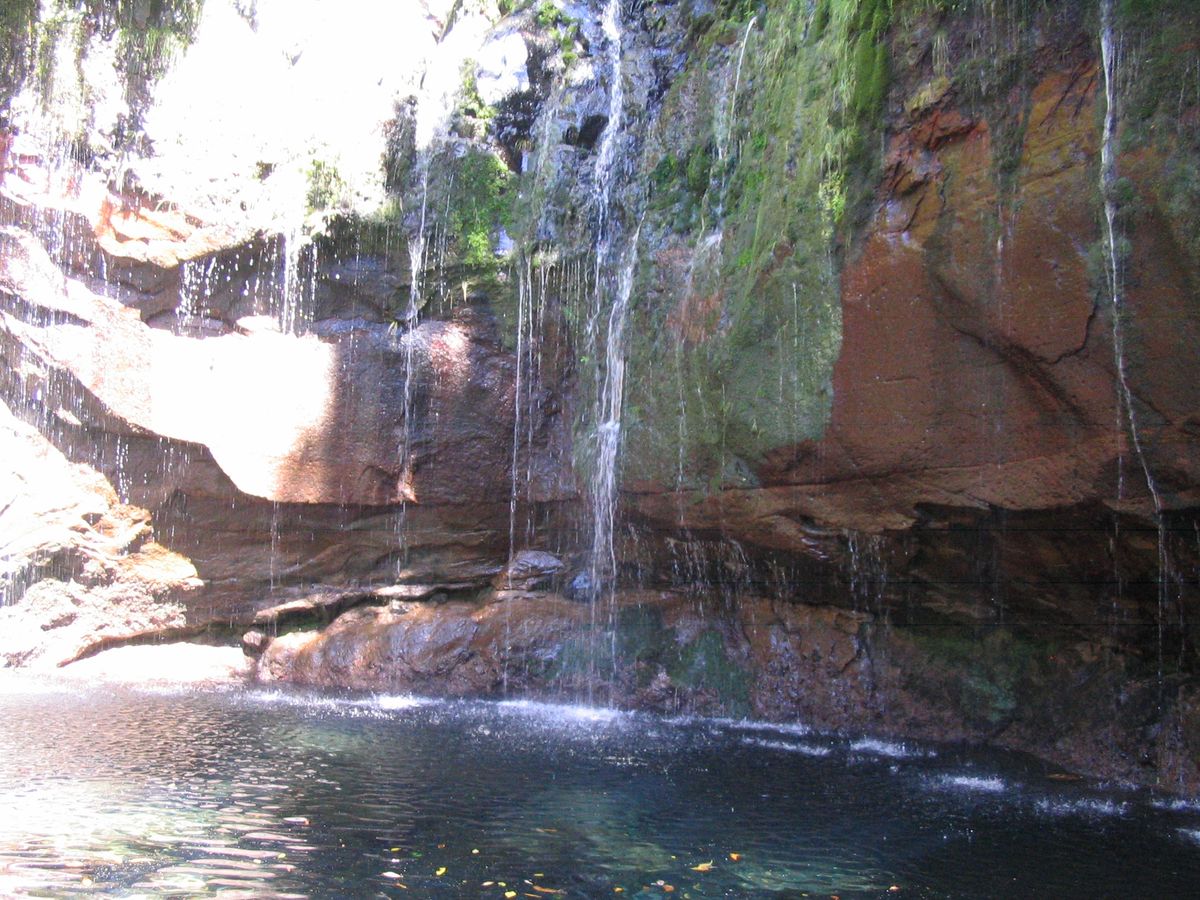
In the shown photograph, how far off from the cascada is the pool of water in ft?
0.83

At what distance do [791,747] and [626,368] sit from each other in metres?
4.29

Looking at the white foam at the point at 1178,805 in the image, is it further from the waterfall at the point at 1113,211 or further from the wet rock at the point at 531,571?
the wet rock at the point at 531,571

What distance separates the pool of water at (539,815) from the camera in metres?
4.43

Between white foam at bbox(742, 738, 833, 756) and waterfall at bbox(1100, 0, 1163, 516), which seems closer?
waterfall at bbox(1100, 0, 1163, 516)

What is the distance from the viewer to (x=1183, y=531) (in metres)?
6.52

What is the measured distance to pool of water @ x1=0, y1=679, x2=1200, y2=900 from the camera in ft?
14.5

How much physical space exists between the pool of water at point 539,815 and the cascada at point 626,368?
0.25m

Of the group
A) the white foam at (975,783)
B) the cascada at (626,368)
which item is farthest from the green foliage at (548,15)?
the white foam at (975,783)

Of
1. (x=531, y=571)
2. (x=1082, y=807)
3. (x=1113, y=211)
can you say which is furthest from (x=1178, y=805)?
(x=531, y=571)

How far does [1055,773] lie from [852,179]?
15.9ft

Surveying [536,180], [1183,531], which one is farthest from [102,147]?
[1183,531]

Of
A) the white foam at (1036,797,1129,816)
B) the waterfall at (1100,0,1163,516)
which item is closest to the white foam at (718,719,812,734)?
the white foam at (1036,797,1129,816)

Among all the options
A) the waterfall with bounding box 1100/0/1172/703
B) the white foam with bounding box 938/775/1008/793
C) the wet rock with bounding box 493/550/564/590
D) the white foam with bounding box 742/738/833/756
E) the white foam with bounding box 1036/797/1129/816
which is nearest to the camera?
the white foam with bounding box 1036/797/1129/816

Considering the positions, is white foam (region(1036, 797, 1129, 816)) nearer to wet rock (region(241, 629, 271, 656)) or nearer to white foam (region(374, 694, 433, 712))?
white foam (region(374, 694, 433, 712))
